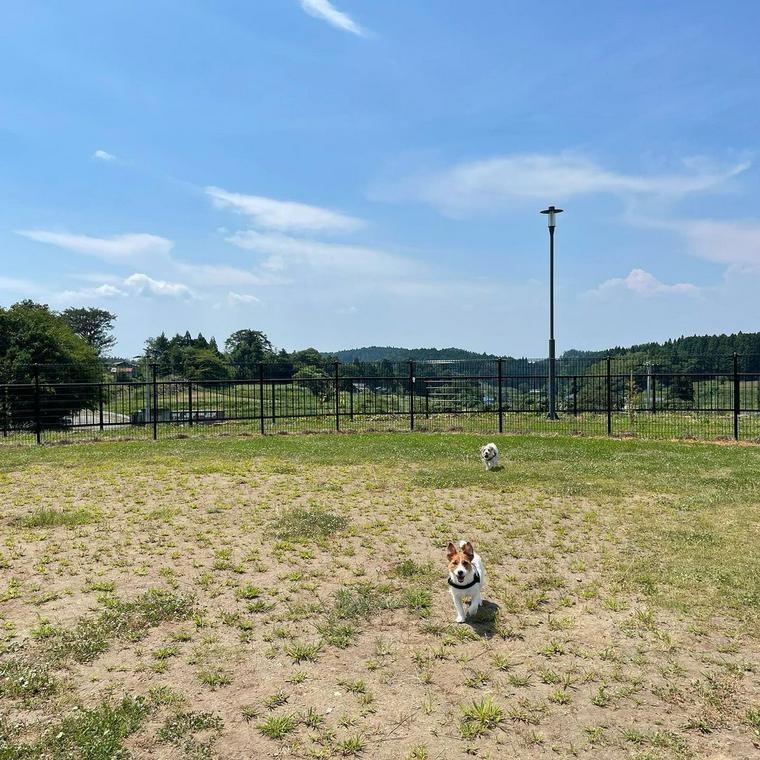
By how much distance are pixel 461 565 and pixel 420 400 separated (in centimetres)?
1476

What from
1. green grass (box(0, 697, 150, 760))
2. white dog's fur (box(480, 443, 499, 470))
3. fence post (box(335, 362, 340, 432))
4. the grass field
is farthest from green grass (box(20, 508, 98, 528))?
fence post (box(335, 362, 340, 432))

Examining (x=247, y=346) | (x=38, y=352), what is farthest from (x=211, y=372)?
(x=247, y=346)

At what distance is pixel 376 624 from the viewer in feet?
15.4

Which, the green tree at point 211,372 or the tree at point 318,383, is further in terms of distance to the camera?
the green tree at point 211,372

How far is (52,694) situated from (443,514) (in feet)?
17.3

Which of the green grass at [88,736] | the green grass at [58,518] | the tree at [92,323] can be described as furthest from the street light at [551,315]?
the tree at [92,323]

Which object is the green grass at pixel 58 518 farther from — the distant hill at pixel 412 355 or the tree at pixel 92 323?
the tree at pixel 92 323

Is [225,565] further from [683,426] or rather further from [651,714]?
[683,426]

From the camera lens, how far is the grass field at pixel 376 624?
10.8 feet

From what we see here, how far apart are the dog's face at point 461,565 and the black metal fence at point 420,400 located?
13.3 metres

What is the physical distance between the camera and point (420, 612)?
491cm

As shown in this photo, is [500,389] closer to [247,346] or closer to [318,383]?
[318,383]

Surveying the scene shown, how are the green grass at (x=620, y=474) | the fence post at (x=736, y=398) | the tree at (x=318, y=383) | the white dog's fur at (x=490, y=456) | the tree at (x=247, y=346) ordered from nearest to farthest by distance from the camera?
1. the green grass at (x=620, y=474)
2. the white dog's fur at (x=490, y=456)
3. the fence post at (x=736, y=398)
4. the tree at (x=318, y=383)
5. the tree at (x=247, y=346)

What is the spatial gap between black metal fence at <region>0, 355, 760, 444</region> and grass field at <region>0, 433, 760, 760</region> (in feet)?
30.1
